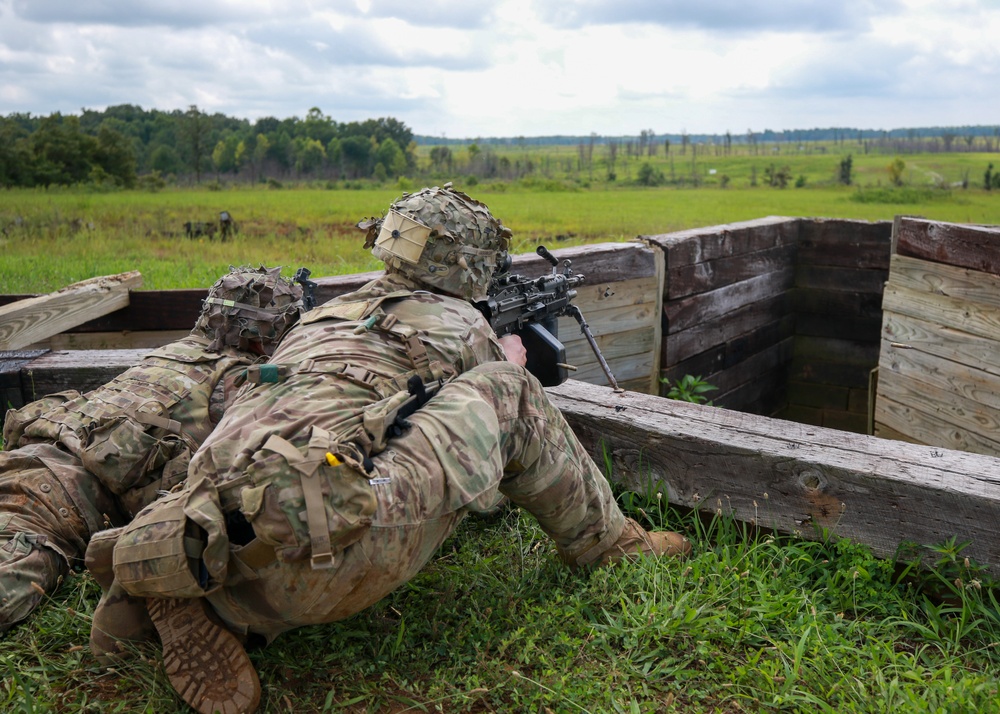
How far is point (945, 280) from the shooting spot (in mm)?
5082

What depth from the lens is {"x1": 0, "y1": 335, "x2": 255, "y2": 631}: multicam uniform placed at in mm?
2811

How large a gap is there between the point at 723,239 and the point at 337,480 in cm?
457

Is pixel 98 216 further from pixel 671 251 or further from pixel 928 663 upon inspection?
pixel 928 663

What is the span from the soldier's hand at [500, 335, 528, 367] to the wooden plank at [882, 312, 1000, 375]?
3.11 m

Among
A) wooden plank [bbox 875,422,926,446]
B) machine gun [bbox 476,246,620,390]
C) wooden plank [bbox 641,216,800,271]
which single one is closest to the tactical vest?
machine gun [bbox 476,246,620,390]

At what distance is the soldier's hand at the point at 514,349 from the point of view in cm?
317

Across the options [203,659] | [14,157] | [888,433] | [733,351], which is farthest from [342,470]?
[14,157]

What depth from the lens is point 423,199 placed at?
2.81 metres

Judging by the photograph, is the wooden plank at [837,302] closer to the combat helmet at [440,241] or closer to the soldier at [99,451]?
the combat helmet at [440,241]

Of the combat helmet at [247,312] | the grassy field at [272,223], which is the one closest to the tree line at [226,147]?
the grassy field at [272,223]

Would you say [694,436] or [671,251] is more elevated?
[671,251]

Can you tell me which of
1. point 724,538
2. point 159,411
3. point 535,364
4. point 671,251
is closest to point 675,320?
point 671,251

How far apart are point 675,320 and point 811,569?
306 cm

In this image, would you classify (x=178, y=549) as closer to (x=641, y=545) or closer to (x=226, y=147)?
(x=641, y=545)
